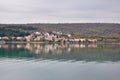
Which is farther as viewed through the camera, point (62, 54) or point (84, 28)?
point (84, 28)

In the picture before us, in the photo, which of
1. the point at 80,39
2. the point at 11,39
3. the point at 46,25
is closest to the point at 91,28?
the point at 46,25

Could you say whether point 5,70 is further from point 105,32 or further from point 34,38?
point 105,32

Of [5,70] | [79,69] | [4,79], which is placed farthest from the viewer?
[79,69]

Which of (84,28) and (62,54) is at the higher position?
(84,28)

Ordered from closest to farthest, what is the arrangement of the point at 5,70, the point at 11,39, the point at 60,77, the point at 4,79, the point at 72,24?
the point at 4,79, the point at 60,77, the point at 5,70, the point at 11,39, the point at 72,24

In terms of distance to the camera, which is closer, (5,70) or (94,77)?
(94,77)

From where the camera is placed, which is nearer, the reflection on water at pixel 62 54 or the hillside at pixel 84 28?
the reflection on water at pixel 62 54

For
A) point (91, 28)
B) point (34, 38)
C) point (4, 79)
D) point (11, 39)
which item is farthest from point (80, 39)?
point (4, 79)

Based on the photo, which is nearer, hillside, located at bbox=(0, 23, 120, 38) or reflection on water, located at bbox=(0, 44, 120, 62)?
reflection on water, located at bbox=(0, 44, 120, 62)

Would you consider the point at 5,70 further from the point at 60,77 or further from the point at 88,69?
the point at 88,69
